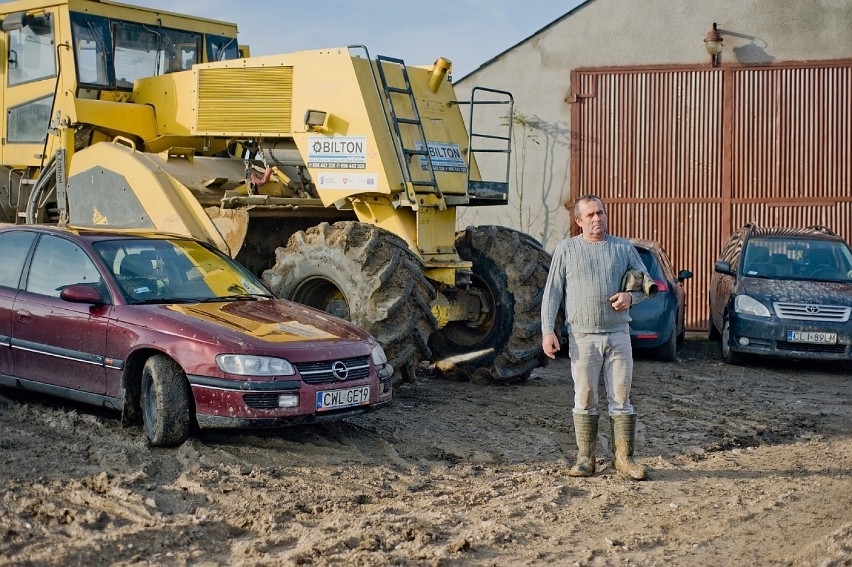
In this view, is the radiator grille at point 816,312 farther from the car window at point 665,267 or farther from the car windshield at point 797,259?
the car window at point 665,267

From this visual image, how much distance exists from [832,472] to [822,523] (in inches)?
59.6

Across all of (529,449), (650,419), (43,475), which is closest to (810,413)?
(650,419)

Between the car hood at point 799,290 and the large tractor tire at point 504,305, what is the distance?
3.81 m

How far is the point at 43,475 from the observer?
713 cm

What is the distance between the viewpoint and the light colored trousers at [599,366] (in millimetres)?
7766

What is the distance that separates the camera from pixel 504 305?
11.5 meters

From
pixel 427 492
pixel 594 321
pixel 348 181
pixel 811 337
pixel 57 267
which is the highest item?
pixel 348 181

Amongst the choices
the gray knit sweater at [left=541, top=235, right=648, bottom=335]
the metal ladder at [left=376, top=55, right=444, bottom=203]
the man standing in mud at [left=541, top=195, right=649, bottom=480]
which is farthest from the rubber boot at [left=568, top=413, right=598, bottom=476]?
the metal ladder at [left=376, top=55, right=444, bottom=203]

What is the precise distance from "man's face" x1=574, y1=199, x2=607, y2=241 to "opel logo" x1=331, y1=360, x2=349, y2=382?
1.93 m

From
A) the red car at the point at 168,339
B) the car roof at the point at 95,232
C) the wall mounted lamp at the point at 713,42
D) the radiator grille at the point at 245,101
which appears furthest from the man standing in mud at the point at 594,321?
the wall mounted lamp at the point at 713,42

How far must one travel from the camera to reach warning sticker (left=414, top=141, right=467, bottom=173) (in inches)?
436

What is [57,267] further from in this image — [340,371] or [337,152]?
[337,152]

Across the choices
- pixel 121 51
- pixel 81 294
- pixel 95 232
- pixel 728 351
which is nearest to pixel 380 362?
pixel 81 294

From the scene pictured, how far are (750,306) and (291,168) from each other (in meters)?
6.10
